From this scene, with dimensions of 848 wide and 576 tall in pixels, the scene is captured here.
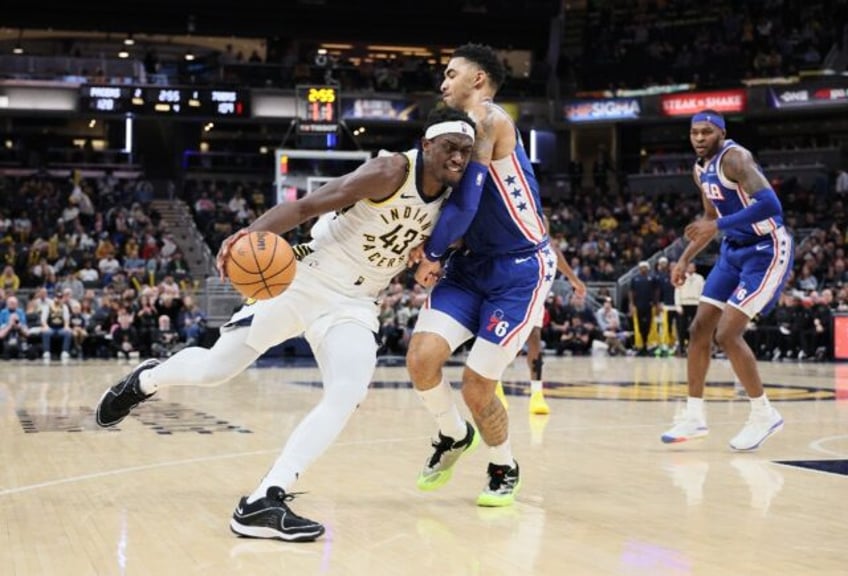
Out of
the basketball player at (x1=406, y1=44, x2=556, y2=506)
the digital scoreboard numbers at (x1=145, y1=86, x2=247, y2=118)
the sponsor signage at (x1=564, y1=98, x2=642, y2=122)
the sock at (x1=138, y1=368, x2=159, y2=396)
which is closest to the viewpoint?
the sock at (x1=138, y1=368, x2=159, y2=396)

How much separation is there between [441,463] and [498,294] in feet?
2.96

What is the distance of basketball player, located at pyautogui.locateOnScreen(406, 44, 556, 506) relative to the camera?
6.01 m

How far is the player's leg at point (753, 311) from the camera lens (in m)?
8.25

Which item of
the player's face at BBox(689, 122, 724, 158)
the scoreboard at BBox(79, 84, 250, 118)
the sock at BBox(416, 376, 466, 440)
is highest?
the scoreboard at BBox(79, 84, 250, 118)

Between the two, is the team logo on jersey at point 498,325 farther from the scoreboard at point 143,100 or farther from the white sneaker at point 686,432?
the scoreboard at point 143,100

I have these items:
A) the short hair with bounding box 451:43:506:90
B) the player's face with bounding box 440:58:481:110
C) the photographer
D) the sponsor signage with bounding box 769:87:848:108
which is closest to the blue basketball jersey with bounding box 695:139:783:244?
the short hair with bounding box 451:43:506:90

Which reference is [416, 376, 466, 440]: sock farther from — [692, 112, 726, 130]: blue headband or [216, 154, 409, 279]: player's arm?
[692, 112, 726, 130]: blue headband

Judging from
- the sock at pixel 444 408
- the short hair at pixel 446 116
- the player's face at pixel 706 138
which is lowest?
the sock at pixel 444 408

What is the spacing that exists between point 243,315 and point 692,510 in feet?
7.36

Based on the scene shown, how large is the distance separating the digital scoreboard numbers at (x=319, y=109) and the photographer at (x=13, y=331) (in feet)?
25.7

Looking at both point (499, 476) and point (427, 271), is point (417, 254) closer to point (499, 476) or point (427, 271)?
point (427, 271)

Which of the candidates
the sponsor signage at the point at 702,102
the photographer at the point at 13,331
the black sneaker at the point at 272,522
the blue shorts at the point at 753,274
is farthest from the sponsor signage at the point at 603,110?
the black sneaker at the point at 272,522

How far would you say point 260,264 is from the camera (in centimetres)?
502

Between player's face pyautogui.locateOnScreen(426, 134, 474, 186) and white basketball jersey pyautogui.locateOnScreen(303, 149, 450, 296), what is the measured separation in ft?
0.30
